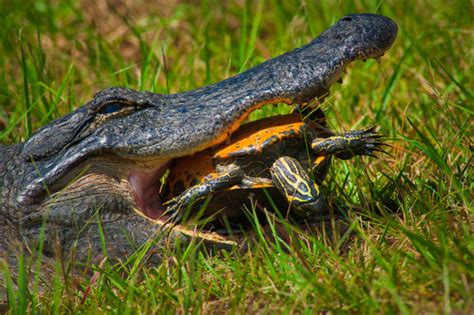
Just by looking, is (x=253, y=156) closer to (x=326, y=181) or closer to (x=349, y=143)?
(x=349, y=143)

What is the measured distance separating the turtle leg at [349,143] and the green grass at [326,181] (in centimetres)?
28

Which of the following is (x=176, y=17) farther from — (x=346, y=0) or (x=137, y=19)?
(x=346, y=0)

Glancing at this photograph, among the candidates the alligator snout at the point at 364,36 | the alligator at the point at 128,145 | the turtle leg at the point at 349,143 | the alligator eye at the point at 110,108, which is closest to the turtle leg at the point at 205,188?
the alligator at the point at 128,145

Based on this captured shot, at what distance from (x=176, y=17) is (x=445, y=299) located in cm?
499

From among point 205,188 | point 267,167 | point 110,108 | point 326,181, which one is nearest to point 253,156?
point 267,167

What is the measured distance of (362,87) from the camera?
5895 mm

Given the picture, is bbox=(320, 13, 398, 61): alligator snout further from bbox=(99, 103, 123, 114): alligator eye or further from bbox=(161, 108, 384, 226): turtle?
bbox=(99, 103, 123, 114): alligator eye

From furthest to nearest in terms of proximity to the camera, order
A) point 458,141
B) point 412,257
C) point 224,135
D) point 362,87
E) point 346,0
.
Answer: point 346,0 < point 362,87 < point 458,141 < point 224,135 < point 412,257

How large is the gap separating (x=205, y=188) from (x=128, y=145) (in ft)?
1.41

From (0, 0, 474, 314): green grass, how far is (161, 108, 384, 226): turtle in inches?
7.8

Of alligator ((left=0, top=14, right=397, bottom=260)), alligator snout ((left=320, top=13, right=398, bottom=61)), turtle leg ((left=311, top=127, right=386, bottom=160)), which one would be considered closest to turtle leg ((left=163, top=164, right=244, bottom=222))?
alligator ((left=0, top=14, right=397, bottom=260))

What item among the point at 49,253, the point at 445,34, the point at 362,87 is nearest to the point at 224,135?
the point at 49,253

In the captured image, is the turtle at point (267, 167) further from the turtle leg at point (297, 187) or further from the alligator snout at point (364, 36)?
the alligator snout at point (364, 36)

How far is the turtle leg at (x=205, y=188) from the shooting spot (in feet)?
12.0
